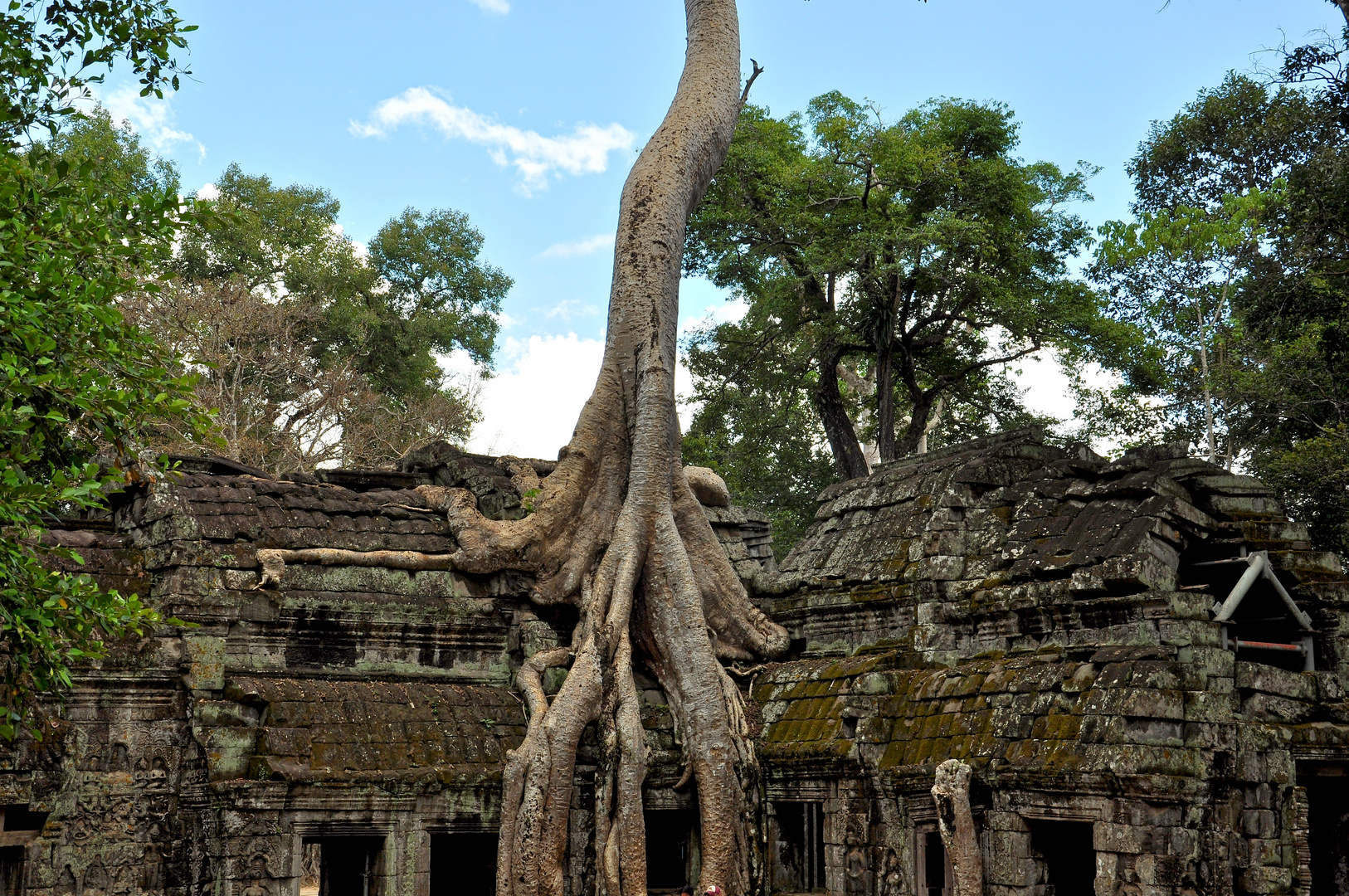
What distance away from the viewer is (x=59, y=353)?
7.62 m

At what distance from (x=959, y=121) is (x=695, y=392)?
6880 mm

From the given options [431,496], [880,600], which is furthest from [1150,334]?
[431,496]

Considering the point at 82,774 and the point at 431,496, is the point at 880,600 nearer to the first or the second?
the point at 431,496

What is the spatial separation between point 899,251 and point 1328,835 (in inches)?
480

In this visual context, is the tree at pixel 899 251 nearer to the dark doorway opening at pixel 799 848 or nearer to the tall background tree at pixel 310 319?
the tall background tree at pixel 310 319

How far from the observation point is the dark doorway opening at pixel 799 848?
36.0 ft

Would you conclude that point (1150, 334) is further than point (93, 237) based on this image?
Yes

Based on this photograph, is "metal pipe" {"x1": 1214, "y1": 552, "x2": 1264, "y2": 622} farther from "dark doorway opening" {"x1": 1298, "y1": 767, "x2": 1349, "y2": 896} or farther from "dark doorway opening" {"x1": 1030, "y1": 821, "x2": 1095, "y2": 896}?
"dark doorway opening" {"x1": 1030, "y1": 821, "x2": 1095, "y2": 896}

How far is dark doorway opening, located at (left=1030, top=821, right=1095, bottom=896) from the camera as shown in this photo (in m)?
9.07

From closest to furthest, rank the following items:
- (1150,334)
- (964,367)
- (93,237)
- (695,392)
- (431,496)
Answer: (93,237), (431,496), (1150,334), (964,367), (695,392)

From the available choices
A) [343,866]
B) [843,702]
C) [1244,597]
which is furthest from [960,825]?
[343,866]

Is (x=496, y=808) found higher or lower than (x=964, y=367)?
lower

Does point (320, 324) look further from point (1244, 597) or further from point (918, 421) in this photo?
point (1244, 597)

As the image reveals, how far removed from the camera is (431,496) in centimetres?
1233
